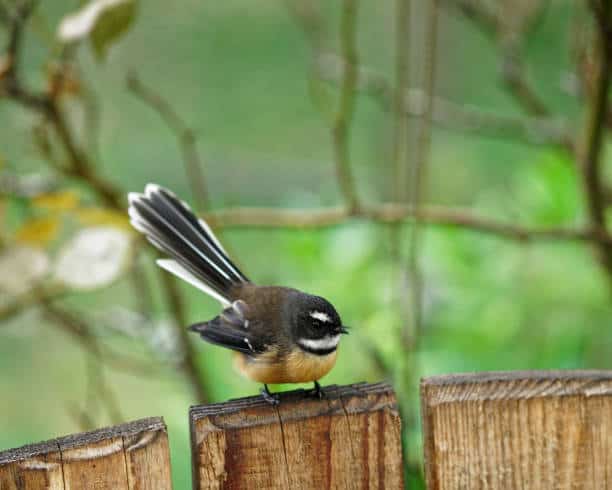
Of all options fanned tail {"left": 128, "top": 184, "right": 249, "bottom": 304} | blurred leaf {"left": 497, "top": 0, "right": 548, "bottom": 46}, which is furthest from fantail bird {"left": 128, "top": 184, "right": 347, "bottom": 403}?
blurred leaf {"left": 497, "top": 0, "right": 548, "bottom": 46}

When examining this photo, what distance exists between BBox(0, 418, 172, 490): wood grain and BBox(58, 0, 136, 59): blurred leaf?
4.35ft

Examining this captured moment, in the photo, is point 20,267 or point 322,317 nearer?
point 322,317

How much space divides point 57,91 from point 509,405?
6.66 ft

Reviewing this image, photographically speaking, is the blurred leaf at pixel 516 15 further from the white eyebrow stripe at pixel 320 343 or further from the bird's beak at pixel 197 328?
the bird's beak at pixel 197 328

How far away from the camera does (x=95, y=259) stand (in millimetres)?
3223

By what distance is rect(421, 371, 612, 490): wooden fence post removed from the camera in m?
1.99

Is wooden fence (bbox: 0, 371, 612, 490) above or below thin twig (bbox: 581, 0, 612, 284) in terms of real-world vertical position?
below

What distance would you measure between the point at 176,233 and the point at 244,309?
0.32 metres

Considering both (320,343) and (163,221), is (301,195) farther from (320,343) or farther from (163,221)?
(320,343)

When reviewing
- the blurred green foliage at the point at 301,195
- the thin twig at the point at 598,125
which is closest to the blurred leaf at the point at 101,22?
the blurred green foliage at the point at 301,195

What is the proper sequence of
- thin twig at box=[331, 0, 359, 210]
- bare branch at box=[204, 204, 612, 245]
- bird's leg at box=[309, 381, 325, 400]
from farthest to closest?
1. bare branch at box=[204, 204, 612, 245]
2. thin twig at box=[331, 0, 359, 210]
3. bird's leg at box=[309, 381, 325, 400]

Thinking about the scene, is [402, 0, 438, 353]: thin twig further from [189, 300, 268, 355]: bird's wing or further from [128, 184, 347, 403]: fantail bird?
[189, 300, 268, 355]: bird's wing

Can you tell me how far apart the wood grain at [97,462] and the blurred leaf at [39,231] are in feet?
5.12

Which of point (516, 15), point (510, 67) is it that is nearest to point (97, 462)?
point (510, 67)
